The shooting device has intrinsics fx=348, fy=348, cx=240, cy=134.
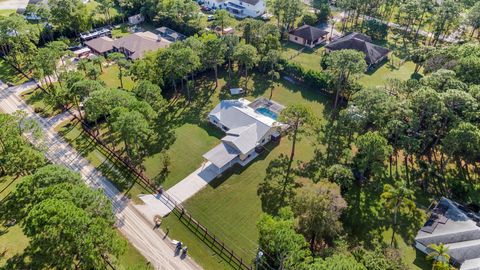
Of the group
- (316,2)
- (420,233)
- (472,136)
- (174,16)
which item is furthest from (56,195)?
(316,2)

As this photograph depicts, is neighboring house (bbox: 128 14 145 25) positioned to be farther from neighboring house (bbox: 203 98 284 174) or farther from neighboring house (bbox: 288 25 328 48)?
neighboring house (bbox: 203 98 284 174)

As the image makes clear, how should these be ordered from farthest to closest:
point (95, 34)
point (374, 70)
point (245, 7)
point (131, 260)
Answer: point (245, 7)
point (95, 34)
point (374, 70)
point (131, 260)

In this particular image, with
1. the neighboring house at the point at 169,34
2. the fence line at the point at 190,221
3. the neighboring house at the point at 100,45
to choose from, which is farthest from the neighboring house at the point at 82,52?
the fence line at the point at 190,221

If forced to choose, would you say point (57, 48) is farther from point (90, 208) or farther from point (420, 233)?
point (420, 233)

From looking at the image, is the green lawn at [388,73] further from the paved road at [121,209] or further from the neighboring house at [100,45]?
the neighboring house at [100,45]

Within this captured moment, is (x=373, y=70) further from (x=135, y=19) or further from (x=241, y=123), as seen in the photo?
(x=135, y=19)

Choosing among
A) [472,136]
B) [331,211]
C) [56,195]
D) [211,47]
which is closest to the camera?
[56,195]

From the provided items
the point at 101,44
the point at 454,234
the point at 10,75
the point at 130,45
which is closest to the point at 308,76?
A: the point at 454,234

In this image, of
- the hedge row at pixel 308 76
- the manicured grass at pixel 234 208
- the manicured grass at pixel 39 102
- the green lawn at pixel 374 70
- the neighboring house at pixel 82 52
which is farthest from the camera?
the neighboring house at pixel 82 52
